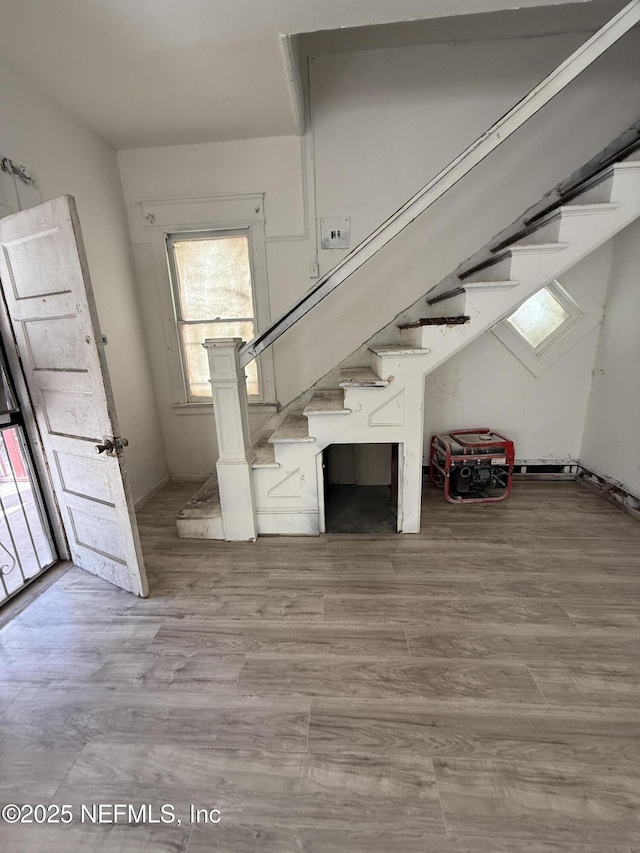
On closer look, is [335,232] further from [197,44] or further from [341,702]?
[341,702]

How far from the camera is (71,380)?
1784 millimetres

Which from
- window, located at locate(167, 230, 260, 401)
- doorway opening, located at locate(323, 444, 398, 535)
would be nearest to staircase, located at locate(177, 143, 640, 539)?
doorway opening, located at locate(323, 444, 398, 535)

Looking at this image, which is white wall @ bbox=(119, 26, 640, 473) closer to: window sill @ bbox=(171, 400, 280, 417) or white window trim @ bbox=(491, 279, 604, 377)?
window sill @ bbox=(171, 400, 280, 417)

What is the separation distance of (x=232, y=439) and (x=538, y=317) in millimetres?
2731

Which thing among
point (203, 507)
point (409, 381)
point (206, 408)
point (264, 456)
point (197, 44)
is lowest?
point (203, 507)

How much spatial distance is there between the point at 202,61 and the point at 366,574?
9.88 feet

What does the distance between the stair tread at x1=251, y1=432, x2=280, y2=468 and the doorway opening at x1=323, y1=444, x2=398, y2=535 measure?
53 cm

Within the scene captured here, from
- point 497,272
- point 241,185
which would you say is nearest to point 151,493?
point 241,185

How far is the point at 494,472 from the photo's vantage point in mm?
2812

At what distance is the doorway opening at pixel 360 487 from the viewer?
2598 millimetres

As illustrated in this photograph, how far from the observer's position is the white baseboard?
2911mm

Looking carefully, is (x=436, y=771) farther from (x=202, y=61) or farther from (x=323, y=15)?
(x=202, y=61)

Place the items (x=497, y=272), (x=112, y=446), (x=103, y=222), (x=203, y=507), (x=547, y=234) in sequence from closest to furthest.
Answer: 1. (x=112, y=446)
2. (x=547, y=234)
3. (x=497, y=272)
4. (x=203, y=507)
5. (x=103, y=222)

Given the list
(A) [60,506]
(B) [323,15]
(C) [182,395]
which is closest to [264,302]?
(C) [182,395]
